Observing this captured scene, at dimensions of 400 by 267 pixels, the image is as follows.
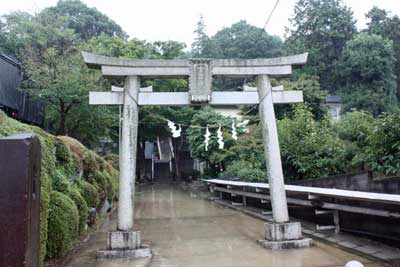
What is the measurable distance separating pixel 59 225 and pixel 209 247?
9.22 ft

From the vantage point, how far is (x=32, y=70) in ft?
63.6

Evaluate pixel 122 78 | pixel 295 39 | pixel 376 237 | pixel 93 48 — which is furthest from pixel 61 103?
pixel 295 39

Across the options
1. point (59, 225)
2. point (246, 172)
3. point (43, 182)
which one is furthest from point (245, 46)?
point (43, 182)

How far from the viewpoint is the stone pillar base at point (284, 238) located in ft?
21.3

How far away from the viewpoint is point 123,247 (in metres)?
6.38

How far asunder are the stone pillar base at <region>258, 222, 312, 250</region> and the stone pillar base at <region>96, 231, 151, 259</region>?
2263mm

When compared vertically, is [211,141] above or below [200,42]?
below

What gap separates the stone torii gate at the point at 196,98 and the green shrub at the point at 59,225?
947mm

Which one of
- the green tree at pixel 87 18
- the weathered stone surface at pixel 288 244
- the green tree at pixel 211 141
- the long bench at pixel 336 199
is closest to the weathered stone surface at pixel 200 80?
the long bench at pixel 336 199

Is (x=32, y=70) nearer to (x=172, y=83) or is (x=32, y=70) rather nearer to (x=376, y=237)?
(x=172, y=83)

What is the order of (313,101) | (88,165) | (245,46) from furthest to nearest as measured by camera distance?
(245,46) → (313,101) → (88,165)


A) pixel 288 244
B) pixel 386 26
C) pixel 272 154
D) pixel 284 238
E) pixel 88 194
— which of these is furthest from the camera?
pixel 386 26

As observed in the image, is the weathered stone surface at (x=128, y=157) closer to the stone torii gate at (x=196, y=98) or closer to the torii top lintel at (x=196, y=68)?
the stone torii gate at (x=196, y=98)

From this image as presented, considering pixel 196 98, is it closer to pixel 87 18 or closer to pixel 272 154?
pixel 272 154
